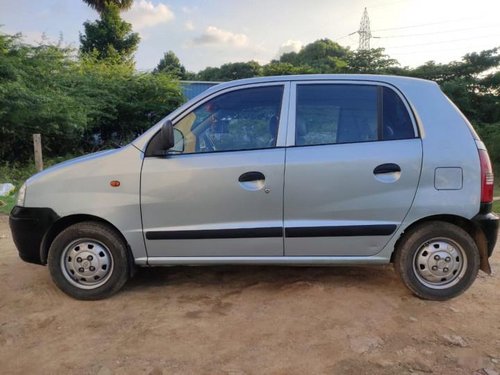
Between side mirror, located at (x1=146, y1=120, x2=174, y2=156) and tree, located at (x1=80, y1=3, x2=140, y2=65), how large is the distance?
26006mm

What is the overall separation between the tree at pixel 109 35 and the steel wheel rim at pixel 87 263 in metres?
26.0

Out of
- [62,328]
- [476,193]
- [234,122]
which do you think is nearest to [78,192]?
[62,328]

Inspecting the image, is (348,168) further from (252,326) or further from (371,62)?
(371,62)

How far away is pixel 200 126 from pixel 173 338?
166 cm

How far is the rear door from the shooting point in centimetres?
351

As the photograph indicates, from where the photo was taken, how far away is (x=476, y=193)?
138 inches

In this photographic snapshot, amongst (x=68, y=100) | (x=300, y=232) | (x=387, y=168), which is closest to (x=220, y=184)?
(x=300, y=232)

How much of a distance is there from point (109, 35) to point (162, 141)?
90.1 ft

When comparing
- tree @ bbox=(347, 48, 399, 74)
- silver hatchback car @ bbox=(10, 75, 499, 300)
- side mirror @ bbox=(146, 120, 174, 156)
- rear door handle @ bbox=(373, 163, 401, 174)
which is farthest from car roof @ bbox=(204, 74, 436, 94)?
tree @ bbox=(347, 48, 399, 74)

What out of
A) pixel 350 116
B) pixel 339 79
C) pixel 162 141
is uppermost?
pixel 339 79

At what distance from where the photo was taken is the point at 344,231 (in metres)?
3.60

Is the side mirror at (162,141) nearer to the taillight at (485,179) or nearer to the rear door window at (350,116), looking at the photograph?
the rear door window at (350,116)

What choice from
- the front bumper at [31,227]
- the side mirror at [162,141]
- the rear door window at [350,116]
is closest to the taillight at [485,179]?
the rear door window at [350,116]

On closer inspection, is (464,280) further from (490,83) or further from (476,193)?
(490,83)
